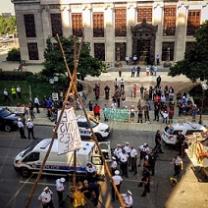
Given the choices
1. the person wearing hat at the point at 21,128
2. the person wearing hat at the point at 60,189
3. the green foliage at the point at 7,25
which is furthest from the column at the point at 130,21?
the green foliage at the point at 7,25

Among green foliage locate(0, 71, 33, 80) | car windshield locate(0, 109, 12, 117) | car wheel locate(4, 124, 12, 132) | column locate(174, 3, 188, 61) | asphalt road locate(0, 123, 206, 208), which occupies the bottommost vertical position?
asphalt road locate(0, 123, 206, 208)

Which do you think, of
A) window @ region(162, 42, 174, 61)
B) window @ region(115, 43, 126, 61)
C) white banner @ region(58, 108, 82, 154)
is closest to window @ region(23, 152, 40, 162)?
white banner @ region(58, 108, 82, 154)

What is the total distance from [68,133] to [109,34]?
32.8 m

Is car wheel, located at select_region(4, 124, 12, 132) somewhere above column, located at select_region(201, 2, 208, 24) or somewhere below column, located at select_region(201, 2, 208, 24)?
below

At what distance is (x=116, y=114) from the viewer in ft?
82.9

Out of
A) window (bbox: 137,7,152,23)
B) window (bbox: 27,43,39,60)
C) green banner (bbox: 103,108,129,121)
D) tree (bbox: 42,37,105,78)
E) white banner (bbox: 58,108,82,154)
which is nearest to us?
white banner (bbox: 58,108,82,154)

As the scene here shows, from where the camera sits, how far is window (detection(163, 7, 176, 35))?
40.7 meters

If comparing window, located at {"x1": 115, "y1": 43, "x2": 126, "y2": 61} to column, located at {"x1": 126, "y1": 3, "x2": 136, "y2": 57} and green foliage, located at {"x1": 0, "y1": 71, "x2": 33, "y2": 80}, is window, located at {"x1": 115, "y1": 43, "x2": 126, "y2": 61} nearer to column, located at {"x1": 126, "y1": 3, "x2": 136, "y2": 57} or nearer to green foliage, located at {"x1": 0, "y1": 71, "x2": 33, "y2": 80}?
column, located at {"x1": 126, "y1": 3, "x2": 136, "y2": 57}

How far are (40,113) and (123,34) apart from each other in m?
19.1

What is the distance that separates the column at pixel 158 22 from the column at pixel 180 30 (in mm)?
1876

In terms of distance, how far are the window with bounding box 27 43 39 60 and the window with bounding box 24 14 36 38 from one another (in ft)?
3.97

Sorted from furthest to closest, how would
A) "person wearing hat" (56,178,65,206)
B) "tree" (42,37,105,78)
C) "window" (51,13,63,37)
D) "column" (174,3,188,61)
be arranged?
"window" (51,13,63,37) < "column" (174,3,188,61) < "tree" (42,37,105,78) < "person wearing hat" (56,178,65,206)

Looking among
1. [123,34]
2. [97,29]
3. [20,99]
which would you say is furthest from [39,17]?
[20,99]

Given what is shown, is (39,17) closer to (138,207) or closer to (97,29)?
(97,29)
